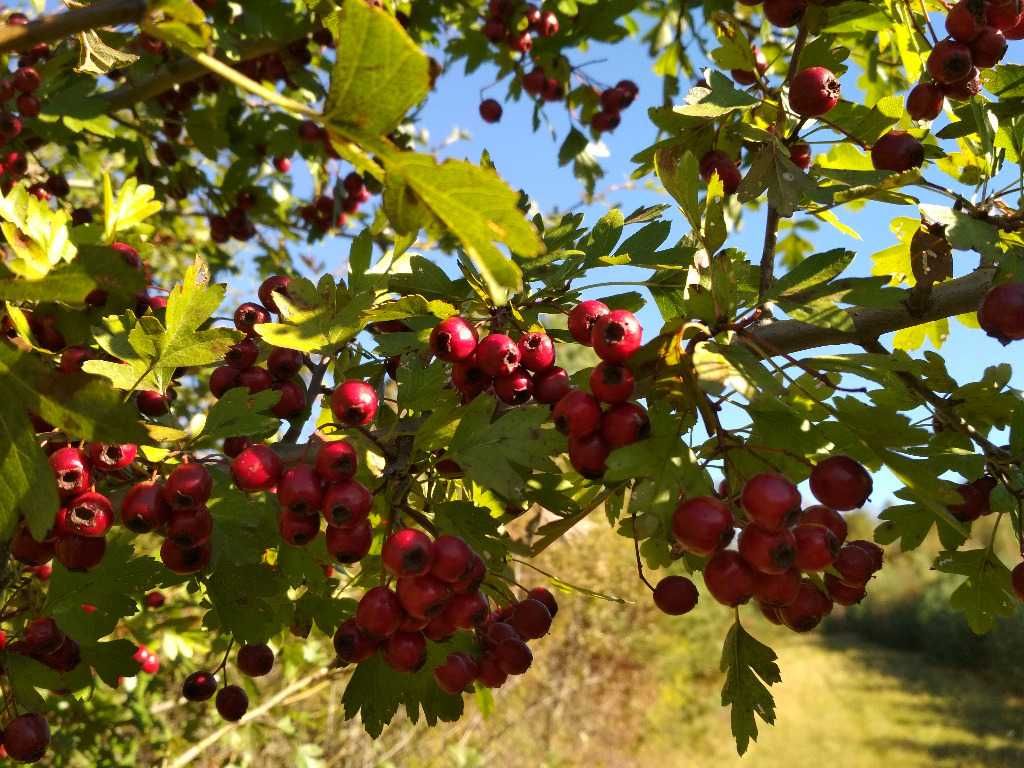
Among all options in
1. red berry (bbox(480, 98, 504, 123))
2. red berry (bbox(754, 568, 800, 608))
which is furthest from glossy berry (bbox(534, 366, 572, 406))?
red berry (bbox(480, 98, 504, 123))

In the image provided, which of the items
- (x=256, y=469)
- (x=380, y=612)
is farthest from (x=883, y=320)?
(x=256, y=469)

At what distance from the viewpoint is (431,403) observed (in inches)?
49.9

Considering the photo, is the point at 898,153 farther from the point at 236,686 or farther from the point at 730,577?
the point at 236,686

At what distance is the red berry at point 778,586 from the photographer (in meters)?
1.01

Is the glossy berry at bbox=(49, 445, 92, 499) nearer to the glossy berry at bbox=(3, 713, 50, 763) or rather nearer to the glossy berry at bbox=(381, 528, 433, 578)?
the glossy berry at bbox=(381, 528, 433, 578)

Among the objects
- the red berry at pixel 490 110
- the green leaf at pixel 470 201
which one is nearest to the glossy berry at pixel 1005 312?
the green leaf at pixel 470 201

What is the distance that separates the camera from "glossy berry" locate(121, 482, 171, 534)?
1.14m

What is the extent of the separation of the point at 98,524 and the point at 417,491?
1.70ft

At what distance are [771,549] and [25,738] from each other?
1.41 m

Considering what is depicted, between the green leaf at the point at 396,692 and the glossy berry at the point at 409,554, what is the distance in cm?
41

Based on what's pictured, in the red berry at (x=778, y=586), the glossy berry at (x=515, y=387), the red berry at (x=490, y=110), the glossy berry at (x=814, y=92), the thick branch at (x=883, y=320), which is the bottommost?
the red berry at (x=778, y=586)

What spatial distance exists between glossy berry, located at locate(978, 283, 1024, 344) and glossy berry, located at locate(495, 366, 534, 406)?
0.71 metres

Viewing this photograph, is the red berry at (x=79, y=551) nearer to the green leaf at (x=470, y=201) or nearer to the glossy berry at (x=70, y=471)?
the glossy berry at (x=70, y=471)

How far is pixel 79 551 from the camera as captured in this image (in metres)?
1.24
